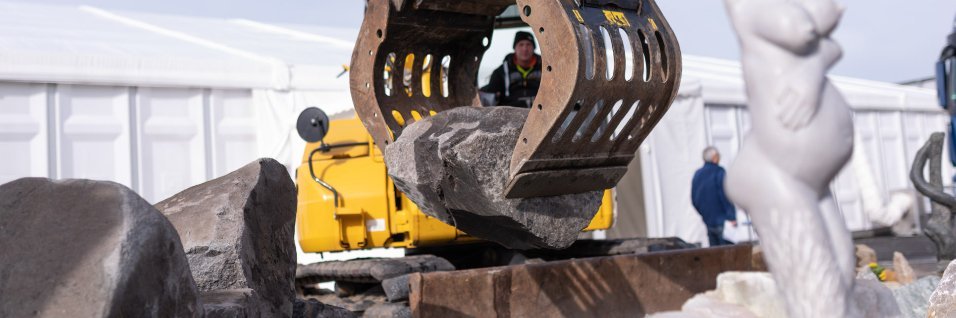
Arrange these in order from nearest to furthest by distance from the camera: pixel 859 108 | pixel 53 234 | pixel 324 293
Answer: pixel 53 234, pixel 324 293, pixel 859 108

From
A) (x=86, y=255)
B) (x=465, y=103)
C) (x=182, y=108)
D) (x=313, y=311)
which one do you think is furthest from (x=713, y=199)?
(x=86, y=255)

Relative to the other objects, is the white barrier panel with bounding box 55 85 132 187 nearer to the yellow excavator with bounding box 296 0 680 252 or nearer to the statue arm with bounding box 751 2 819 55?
the yellow excavator with bounding box 296 0 680 252

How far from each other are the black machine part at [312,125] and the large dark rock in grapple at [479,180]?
1.76 meters

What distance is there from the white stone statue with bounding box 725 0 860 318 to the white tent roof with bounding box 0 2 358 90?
23.7 ft

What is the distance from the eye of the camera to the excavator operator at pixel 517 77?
21.6ft

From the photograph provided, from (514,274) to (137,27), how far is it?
8.41 meters

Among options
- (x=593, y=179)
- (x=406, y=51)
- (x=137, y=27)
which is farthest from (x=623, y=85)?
(x=137, y=27)

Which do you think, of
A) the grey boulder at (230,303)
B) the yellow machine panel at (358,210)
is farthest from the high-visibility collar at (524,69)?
the grey boulder at (230,303)

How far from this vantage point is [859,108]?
14.5 meters

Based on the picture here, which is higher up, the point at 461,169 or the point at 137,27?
the point at 137,27

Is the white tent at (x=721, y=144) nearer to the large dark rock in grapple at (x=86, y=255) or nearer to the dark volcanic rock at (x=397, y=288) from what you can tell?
the dark volcanic rock at (x=397, y=288)

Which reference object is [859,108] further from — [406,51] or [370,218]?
[406,51]

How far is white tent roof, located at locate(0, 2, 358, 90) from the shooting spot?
8.57 meters

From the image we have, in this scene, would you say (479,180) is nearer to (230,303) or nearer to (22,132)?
(230,303)
